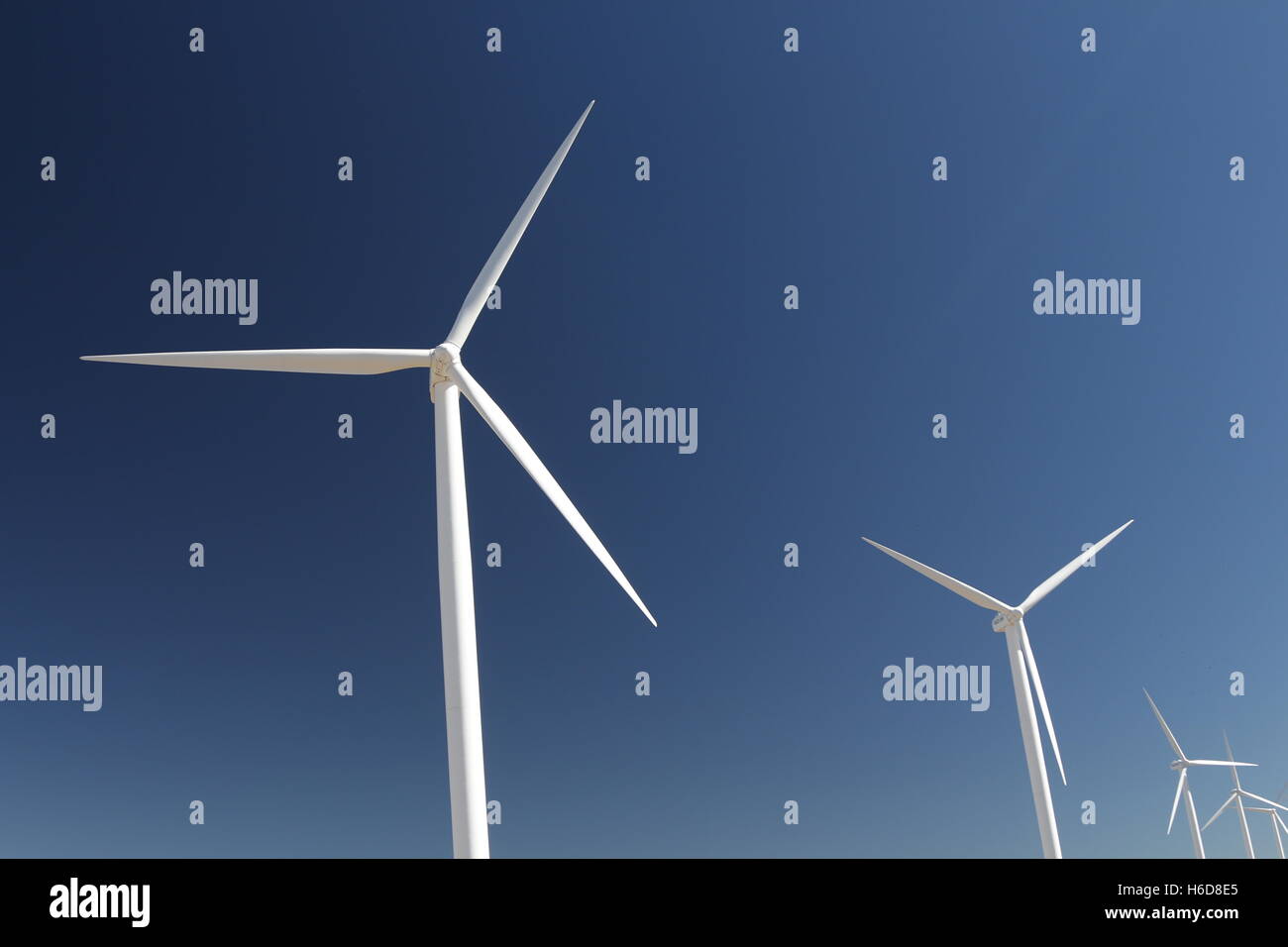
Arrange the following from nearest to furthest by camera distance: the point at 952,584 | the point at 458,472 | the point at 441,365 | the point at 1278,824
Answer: the point at 458,472 → the point at 441,365 → the point at 952,584 → the point at 1278,824

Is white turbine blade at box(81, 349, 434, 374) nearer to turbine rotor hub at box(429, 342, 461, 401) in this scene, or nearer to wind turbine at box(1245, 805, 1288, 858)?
turbine rotor hub at box(429, 342, 461, 401)

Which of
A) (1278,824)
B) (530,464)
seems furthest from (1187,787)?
(530,464)

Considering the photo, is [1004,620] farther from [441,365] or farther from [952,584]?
[441,365]

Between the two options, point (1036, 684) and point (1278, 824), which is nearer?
point (1036, 684)

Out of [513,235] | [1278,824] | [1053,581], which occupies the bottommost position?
[1278,824]

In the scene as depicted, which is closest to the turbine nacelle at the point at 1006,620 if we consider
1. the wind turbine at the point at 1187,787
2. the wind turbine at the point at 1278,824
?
the wind turbine at the point at 1187,787

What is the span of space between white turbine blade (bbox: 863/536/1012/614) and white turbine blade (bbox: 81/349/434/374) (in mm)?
21387

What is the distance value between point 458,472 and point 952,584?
24206 mm

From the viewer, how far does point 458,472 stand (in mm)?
16984

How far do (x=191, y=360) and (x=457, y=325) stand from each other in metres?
5.81

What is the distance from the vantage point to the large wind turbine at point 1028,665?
33.0m

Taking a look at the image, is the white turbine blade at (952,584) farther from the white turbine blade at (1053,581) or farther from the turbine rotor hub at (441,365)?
the turbine rotor hub at (441,365)

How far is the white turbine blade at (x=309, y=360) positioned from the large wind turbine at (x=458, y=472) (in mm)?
21
